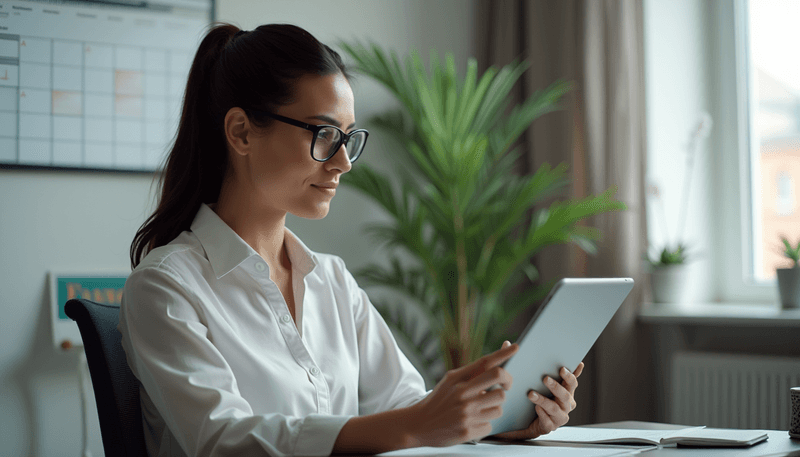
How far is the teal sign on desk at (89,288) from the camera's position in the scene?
2.33 meters

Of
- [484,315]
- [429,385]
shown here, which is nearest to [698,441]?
[484,315]

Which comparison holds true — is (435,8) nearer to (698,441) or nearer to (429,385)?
(429,385)

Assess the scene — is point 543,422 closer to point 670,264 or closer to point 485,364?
point 485,364

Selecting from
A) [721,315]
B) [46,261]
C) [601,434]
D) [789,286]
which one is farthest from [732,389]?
[46,261]

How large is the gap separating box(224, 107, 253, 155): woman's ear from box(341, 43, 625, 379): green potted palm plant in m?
1.15

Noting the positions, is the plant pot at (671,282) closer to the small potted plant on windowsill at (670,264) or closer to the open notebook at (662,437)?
the small potted plant on windowsill at (670,264)

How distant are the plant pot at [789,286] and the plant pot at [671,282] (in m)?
0.31

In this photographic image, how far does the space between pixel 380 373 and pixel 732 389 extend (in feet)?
4.76

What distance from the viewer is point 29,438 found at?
89.9 inches

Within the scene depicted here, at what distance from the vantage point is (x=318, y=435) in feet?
3.08

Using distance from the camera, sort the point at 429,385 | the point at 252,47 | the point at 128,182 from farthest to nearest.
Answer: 1. the point at 429,385
2. the point at 128,182
3. the point at 252,47

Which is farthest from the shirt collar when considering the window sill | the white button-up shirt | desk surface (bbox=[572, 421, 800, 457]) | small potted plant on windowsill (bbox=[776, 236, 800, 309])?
small potted plant on windowsill (bbox=[776, 236, 800, 309])

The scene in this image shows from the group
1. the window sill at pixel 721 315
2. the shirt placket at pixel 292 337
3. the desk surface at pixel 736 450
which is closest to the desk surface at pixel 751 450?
the desk surface at pixel 736 450

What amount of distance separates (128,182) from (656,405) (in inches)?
76.5
